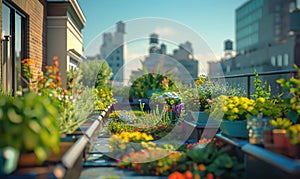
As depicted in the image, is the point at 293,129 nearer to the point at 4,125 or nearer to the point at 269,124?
the point at 269,124

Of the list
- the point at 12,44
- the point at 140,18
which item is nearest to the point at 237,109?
the point at 12,44

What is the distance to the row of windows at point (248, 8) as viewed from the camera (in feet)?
261

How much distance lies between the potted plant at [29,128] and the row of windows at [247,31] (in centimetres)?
8007

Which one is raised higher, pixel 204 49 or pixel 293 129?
pixel 204 49

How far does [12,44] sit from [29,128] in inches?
194

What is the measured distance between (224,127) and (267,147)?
47.5 inches

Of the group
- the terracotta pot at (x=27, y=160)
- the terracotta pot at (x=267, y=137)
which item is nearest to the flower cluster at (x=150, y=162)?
the terracotta pot at (x=267, y=137)

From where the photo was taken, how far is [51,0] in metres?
10.2

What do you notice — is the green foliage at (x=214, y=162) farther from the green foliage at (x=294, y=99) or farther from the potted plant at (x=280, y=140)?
the green foliage at (x=294, y=99)

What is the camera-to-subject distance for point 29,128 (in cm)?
287

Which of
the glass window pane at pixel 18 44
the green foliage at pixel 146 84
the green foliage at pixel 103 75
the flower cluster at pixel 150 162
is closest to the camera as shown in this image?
the flower cluster at pixel 150 162

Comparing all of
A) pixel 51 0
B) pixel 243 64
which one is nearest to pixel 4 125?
pixel 51 0

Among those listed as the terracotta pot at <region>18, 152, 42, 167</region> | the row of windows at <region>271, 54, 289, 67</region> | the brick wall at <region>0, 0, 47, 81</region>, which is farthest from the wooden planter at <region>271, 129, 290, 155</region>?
the row of windows at <region>271, 54, 289, 67</region>

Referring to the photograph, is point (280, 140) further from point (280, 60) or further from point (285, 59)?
point (280, 60)
